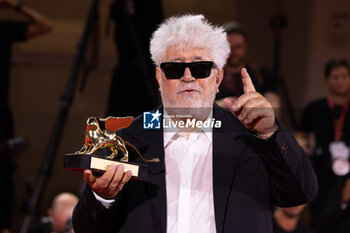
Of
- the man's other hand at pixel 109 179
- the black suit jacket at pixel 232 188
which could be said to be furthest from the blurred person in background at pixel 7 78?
the man's other hand at pixel 109 179

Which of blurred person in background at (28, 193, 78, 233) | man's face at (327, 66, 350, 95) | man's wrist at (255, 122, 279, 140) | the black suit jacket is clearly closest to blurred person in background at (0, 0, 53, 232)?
blurred person in background at (28, 193, 78, 233)

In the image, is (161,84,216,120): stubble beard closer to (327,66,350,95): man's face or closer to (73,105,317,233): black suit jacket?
(73,105,317,233): black suit jacket

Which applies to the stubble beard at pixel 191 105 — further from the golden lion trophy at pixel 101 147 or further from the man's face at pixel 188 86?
the golden lion trophy at pixel 101 147

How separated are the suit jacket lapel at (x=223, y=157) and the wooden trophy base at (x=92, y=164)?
0.72 feet

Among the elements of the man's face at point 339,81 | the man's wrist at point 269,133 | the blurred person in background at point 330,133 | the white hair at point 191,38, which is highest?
the white hair at point 191,38

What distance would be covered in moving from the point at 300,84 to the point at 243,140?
135 inches

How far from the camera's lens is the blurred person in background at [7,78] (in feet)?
11.7

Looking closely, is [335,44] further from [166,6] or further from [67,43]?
[67,43]

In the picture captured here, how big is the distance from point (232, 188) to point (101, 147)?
361mm

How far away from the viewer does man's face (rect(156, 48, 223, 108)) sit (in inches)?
59.5

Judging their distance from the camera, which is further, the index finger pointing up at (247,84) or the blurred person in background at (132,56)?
the blurred person in background at (132,56)

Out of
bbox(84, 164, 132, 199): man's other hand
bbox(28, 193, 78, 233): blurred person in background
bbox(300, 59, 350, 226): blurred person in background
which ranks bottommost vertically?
bbox(28, 193, 78, 233): blurred person in background

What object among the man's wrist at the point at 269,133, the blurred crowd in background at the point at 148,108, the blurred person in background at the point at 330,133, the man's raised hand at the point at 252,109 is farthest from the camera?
the blurred person in background at the point at 330,133

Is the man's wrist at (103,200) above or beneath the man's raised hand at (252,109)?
beneath
